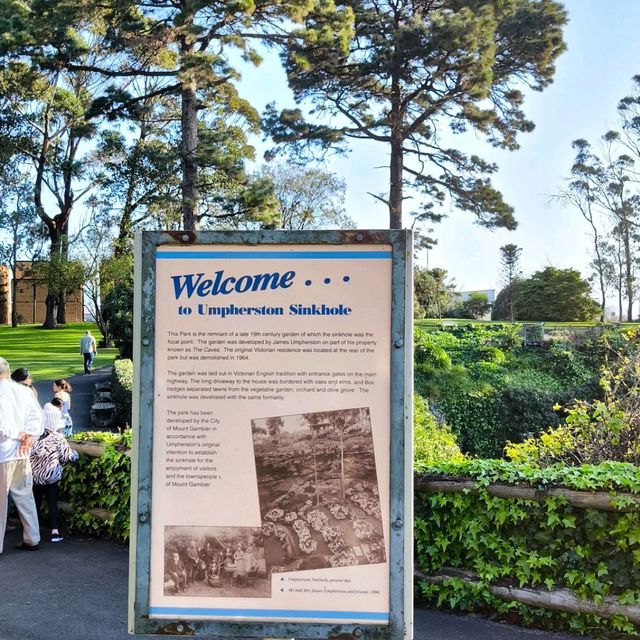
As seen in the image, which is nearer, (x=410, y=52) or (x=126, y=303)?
(x=126, y=303)

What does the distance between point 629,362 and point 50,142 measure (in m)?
42.8

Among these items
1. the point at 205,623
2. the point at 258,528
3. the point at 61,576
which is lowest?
the point at 61,576

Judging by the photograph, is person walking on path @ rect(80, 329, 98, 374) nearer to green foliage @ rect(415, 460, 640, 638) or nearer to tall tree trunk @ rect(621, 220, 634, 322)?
green foliage @ rect(415, 460, 640, 638)

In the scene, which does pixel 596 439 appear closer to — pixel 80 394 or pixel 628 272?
pixel 80 394

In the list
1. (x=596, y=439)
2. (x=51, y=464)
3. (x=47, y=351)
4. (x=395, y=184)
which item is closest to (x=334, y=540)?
(x=596, y=439)

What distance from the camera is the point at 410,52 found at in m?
24.5

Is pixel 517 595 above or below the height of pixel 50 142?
below

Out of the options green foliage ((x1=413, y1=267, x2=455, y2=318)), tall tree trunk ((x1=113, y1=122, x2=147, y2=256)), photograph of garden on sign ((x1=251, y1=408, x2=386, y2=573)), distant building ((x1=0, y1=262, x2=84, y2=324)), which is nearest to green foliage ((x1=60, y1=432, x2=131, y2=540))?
photograph of garden on sign ((x1=251, y1=408, x2=386, y2=573))

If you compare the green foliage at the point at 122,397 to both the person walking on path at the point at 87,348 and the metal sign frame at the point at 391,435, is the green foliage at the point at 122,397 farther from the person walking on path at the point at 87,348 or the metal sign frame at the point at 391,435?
the metal sign frame at the point at 391,435

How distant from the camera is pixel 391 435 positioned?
90.2 inches

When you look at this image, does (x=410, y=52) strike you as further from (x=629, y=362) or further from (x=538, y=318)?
(x=538, y=318)

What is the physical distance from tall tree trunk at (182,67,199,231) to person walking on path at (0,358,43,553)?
1390cm

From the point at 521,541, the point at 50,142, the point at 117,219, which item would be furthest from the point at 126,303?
the point at 50,142

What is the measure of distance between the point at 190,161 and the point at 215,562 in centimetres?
1892
